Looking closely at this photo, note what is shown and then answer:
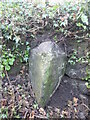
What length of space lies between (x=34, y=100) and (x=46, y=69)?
433 millimetres

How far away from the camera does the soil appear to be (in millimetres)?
2277

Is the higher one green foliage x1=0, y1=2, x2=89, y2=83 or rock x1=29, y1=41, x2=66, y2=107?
green foliage x1=0, y1=2, x2=89, y2=83

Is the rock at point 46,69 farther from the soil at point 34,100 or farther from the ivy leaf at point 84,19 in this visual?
the ivy leaf at point 84,19

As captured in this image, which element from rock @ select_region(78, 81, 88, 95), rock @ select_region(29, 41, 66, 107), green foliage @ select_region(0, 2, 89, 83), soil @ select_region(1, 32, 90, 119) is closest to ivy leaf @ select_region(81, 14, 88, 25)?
green foliage @ select_region(0, 2, 89, 83)

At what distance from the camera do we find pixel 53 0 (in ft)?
9.62

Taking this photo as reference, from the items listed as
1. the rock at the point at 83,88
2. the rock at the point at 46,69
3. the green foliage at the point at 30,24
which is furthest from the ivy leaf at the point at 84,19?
the rock at the point at 83,88

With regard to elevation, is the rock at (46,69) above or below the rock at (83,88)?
above

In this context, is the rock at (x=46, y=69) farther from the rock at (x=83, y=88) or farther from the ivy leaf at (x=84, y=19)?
the ivy leaf at (x=84, y=19)

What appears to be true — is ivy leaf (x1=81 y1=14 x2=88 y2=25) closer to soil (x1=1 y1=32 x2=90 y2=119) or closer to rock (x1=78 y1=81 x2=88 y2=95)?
soil (x1=1 y1=32 x2=90 y2=119)

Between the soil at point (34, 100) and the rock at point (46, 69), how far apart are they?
84 mm

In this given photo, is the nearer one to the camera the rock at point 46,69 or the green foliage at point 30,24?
the rock at point 46,69

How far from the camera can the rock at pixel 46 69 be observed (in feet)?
7.63

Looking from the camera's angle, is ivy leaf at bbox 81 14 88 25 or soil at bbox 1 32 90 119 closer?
→ soil at bbox 1 32 90 119

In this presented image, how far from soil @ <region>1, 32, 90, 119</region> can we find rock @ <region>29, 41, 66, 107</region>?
84 mm
